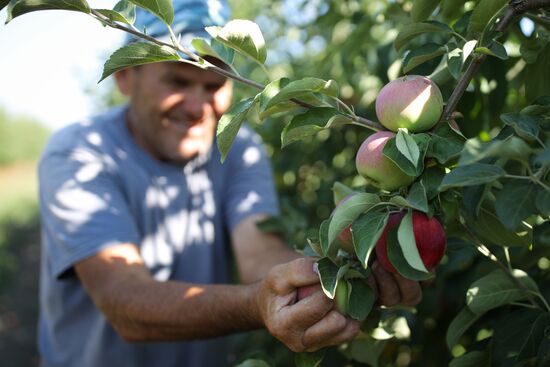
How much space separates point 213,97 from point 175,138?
0.53 ft

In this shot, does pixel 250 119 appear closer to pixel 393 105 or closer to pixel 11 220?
pixel 393 105

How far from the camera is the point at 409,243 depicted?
2.46 feet

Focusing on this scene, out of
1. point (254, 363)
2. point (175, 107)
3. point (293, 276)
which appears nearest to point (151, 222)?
point (175, 107)

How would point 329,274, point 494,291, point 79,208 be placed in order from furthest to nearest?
point 79,208
point 494,291
point 329,274

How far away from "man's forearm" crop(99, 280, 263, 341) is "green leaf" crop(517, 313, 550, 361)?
17.0 inches

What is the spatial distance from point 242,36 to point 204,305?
58 cm

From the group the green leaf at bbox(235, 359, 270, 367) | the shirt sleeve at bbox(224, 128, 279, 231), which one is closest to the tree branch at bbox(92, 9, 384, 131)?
the green leaf at bbox(235, 359, 270, 367)

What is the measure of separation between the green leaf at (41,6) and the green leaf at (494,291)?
0.67 metres

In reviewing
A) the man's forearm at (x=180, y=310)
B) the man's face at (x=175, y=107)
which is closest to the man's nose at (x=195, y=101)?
the man's face at (x=175, y=107)

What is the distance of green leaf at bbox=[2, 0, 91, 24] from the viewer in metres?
0.78

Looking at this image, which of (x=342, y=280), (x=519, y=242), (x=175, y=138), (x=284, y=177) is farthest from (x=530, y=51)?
(x=284, y=177)

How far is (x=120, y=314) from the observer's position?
1369mm

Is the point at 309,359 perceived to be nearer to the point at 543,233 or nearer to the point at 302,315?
the point at 302,315

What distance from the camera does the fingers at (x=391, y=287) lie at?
98 centimetres
